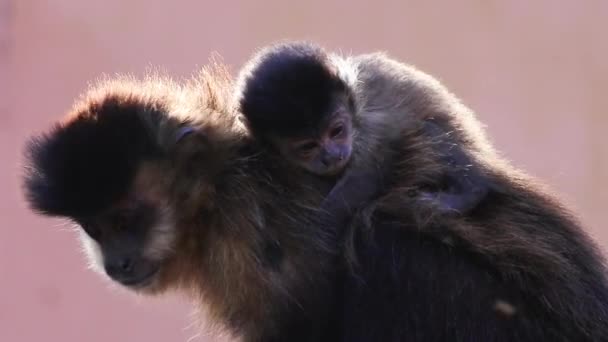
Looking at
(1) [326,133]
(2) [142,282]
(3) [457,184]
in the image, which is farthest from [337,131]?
(2) [142,282]

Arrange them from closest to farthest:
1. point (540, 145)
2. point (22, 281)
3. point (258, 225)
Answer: point (258, 225) < point (22, 281) < point (540, 145)

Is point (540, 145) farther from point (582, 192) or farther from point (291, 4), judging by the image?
point (291, 4)

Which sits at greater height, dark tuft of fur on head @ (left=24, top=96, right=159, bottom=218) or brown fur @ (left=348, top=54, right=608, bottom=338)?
dark tuft of fur on head @ (left=24, top=96, right=159, bottom=218)

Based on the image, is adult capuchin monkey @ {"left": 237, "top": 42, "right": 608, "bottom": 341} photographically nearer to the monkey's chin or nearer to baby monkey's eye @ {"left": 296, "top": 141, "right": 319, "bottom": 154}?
baby monkey's eye @ {"left": 296, "top": 141, "right": 319, "bottom": 154}

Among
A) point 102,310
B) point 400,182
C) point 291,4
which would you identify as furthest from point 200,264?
point 291,4

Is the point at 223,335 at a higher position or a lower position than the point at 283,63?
lower

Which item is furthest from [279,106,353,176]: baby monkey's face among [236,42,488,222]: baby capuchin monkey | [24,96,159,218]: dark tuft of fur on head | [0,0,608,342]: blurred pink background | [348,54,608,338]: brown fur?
[0,0,608,342]: blurred pink background

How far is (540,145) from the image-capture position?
248 inches

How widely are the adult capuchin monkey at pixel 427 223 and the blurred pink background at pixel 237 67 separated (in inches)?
70.7

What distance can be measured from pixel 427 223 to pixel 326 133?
0.46 m

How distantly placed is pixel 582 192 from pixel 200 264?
3144 mm

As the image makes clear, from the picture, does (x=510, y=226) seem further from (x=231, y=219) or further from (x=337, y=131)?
(x=231, y=219)

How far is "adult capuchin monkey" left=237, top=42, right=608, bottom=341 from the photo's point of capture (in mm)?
3555

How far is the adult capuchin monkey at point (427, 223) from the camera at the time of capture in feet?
11.7
